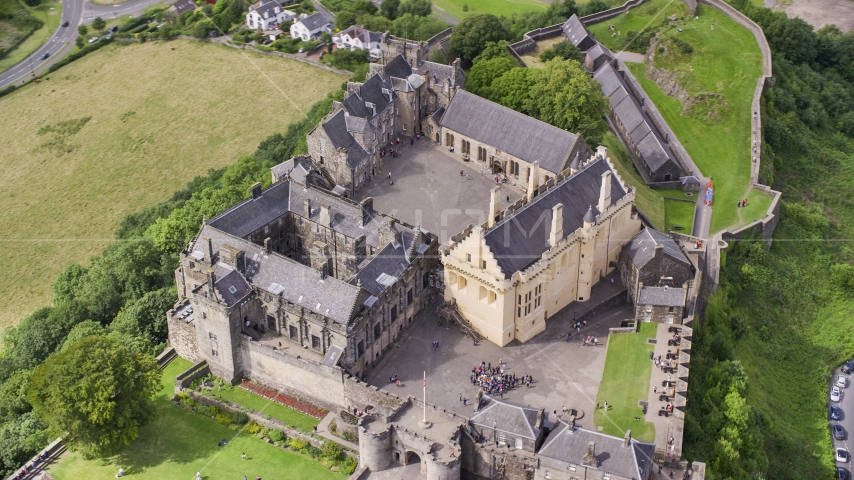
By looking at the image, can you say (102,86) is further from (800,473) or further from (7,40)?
(800,473)

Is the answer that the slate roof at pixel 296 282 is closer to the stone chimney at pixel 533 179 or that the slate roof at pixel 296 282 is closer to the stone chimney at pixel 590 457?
the stone chimney at pixel 533 179

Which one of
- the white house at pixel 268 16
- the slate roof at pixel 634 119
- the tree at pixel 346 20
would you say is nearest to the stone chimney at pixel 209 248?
the slate roof at pixel 634 119

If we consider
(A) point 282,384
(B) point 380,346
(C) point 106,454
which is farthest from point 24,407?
(B) point 380,346

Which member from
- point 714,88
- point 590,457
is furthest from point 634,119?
point 590,457

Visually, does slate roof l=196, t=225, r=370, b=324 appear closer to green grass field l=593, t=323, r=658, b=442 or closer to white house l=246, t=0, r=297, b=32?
green grass field l=593, t=323, r=658, b=442

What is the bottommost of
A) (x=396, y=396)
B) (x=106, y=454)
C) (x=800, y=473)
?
(x=800, y=473)
